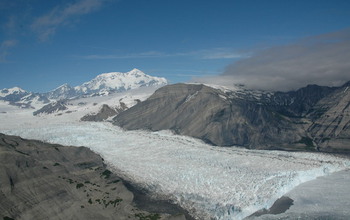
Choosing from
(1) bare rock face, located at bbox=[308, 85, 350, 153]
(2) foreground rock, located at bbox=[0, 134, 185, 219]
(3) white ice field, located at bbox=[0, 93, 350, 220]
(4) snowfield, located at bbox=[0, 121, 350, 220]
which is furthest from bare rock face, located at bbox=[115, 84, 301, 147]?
(2) foreground rock, located at bbox=[0, 134, 185, 219]

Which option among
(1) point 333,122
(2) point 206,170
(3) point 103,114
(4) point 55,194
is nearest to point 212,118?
(1) point 333,122

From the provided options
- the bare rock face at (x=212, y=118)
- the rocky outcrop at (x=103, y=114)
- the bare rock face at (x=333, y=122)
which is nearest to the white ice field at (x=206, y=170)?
the bare rock face at (x=212, y=118)

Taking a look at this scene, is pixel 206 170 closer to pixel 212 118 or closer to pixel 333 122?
pixel 212 118

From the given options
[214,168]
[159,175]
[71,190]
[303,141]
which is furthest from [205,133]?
[71,190]

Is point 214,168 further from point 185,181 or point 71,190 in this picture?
point 71,190

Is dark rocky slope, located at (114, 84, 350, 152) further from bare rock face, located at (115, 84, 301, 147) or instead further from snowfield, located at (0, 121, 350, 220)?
snowfield, located at (0, 121, 350, 220)

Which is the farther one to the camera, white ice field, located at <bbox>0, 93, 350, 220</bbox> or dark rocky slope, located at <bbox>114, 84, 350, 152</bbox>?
dark rocky slope, located at <bbox>114, 84, 350, 152</bbox>
